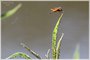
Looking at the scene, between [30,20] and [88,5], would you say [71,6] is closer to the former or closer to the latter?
[88,5]

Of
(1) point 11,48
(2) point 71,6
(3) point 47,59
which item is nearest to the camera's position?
(3) point 47,59

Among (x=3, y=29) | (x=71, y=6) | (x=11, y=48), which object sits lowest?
(x=11, y=48)

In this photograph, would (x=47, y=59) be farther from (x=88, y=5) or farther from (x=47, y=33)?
(x=88, y=5)

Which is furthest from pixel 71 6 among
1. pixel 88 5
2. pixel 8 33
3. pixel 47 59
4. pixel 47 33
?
pixel 47 59

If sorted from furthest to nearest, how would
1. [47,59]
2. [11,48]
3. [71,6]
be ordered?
[71,6] < [11,48] < [47,59]

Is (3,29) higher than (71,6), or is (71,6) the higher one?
(71,6)

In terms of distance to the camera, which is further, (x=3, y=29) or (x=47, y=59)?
(x=3, y=29)

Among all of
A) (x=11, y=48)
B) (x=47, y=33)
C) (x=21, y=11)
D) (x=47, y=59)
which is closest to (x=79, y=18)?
(x=47, y=33)
